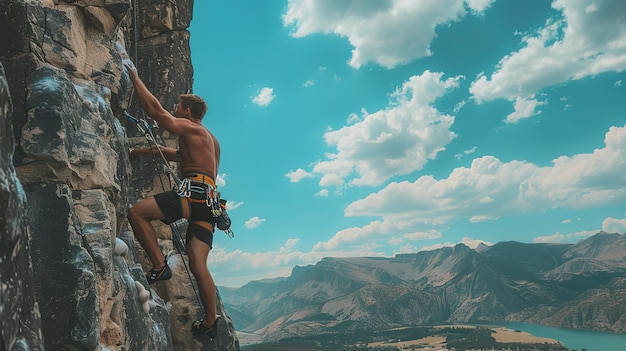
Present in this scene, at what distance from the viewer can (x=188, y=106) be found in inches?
328

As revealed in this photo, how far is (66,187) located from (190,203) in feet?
7.07

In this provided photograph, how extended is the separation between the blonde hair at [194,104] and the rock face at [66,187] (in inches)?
53.0

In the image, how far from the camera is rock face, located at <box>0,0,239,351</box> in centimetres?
471

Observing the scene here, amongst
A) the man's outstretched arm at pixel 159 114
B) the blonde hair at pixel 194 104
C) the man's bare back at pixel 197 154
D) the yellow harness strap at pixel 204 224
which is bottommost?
the yellow harness strap at pixel 204 224

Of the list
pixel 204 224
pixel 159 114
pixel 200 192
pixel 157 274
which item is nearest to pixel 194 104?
pixel 159 114

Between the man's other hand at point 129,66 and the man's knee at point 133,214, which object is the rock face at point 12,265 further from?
the man's other hand at point 129,66

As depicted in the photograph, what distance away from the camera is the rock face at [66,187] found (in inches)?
186

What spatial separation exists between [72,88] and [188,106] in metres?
1.97

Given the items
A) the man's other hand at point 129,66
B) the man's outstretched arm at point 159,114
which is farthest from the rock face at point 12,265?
the man's other hand at point 129,66

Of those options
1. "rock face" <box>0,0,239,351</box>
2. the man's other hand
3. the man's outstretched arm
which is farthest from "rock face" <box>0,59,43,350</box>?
the man's other hand

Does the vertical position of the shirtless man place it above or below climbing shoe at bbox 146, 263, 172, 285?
above

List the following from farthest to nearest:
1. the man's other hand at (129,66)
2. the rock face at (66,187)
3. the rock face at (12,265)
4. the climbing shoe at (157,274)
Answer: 1. the man's other hand at (129,66)
2. the climbing shoe at (157,274)
3. the rock face at (66,187)
4. the rock face at (12,265)

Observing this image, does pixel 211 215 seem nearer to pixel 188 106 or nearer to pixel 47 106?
pixel 188 106

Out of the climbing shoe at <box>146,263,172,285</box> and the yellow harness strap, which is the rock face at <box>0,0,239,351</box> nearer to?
the climbing shoe at <box>146,263,172,285</box>
